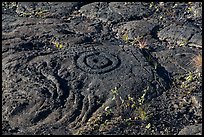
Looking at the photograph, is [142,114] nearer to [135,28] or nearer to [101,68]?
[101,68]

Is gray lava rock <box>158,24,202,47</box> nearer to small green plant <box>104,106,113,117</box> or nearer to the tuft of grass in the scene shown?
the tuft of grass

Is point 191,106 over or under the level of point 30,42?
under

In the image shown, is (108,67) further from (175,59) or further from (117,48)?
(175,59)

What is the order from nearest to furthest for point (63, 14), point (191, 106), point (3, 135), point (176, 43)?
point (3, 135)
point (191, 106)
point (176, 43)
point (63, 14)

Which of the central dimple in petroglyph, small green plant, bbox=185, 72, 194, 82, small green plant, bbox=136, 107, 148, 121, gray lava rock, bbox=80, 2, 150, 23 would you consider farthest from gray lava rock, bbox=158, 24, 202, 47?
small green plant, bbox=136, 107, 148, 121

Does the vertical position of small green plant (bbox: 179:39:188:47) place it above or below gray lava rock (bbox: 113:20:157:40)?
below

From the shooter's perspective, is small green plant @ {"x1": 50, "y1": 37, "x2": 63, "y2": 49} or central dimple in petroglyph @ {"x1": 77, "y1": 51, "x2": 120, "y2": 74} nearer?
central dimple in petroglyph @ {"x1": 77, "y1": 51, "x2": 120, "y2": 74}

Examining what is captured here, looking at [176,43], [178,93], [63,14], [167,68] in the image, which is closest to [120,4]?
[63,14]
